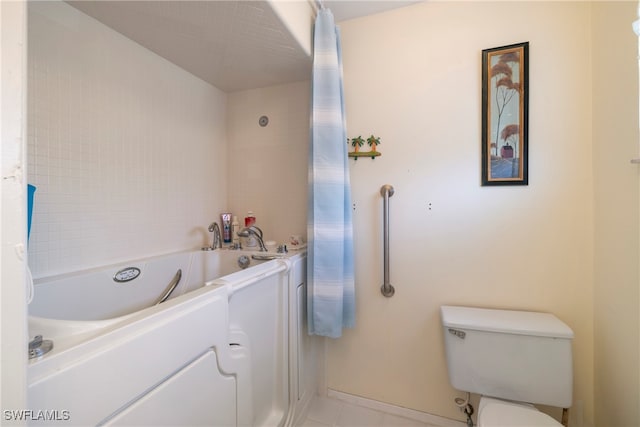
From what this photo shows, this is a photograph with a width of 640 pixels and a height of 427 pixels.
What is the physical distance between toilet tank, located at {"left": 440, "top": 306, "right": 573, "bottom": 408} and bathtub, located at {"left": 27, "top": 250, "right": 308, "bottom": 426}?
2.68 feet

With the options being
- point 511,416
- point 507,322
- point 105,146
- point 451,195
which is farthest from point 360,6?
point 511,416

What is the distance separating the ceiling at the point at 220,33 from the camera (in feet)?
3.64

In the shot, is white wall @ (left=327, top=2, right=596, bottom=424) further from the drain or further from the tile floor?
the drain

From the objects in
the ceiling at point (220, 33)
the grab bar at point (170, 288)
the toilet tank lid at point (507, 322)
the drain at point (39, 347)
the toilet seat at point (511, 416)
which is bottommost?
the toilet seat at point (511, 416)

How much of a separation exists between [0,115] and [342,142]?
1.21 m

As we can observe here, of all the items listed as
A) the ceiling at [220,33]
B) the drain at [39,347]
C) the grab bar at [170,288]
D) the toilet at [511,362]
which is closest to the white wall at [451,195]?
the toilet at [511,362]

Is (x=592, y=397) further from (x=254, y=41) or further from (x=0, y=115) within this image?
(x=254, y=41)

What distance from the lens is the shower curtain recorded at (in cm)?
134

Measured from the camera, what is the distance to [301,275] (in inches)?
58.0

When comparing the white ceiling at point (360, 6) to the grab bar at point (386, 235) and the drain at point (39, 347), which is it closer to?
the grab bar at point (386, 235)

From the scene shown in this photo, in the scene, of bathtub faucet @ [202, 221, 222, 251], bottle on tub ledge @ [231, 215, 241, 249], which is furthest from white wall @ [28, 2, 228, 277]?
bottle on tub ledge @ [231, 215, 241, 249]

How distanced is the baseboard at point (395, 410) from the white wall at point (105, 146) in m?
1.42

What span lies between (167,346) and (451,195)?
1402 mm

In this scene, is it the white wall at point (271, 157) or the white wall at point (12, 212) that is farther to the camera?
the white wall at point (271, 157)
